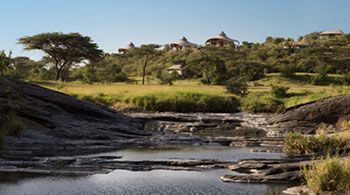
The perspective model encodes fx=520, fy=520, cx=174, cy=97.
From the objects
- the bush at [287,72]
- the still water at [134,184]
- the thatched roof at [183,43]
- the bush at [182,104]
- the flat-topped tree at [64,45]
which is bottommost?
the still water at [134,184]

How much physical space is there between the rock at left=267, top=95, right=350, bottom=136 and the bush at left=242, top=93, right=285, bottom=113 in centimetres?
991

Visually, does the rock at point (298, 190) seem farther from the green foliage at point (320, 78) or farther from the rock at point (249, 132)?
the green foliage at point (320, 78)

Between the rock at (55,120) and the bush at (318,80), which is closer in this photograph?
the rock at (55,120)

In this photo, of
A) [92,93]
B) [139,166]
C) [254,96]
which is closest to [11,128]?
[139,166]

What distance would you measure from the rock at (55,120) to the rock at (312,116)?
34.3 feet

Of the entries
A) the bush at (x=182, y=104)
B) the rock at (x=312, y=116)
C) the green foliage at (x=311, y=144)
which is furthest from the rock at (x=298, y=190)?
the bush at (x=182, y=104)

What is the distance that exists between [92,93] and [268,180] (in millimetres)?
38280

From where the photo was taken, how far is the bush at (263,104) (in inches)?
1992

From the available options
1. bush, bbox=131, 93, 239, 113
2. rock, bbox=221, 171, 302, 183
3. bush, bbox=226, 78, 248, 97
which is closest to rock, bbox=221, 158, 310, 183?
rock, bbox=221, 171, 302, 183

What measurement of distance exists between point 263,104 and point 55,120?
78.4 ft

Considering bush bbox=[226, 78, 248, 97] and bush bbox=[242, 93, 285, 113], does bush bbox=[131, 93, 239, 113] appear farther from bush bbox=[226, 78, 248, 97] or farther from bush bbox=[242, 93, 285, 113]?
bush bbox=[226, 78, 248, 97]

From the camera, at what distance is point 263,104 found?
2013 inches

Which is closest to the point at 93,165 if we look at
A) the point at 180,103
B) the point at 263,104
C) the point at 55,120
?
the point at 55,120

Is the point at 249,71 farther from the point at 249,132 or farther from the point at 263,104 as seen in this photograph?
the point at 249,132
